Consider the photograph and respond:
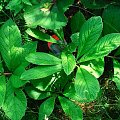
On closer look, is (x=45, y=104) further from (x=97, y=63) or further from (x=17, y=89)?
(x=97, y=63)

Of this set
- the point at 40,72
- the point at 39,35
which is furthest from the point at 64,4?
the point at 40,72

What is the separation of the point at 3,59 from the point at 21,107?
0.34m

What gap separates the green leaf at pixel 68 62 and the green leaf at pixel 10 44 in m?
0.28

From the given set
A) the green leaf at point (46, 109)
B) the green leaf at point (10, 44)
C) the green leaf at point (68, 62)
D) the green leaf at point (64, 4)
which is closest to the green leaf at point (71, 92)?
the green leaf at point (46, 109)

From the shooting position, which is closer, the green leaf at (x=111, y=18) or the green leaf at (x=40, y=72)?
the green leaf at (x=40, y=72)

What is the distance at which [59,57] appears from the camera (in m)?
2.04

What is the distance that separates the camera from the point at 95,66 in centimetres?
200

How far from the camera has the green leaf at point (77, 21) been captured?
214 centimetres

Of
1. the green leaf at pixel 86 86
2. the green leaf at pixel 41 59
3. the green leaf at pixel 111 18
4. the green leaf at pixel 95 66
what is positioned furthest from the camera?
the green leaf at pixel 111 18

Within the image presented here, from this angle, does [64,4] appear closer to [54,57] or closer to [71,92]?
[54,57]

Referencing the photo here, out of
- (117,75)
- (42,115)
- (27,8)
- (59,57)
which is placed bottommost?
(42,115)

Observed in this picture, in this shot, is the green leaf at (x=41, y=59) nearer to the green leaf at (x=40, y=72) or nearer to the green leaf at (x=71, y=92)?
the green leaf at (x=40, y=72)

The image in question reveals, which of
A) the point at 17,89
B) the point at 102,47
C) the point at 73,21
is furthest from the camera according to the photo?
the point at 73,21

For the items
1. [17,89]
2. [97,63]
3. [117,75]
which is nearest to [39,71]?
[17,89]
